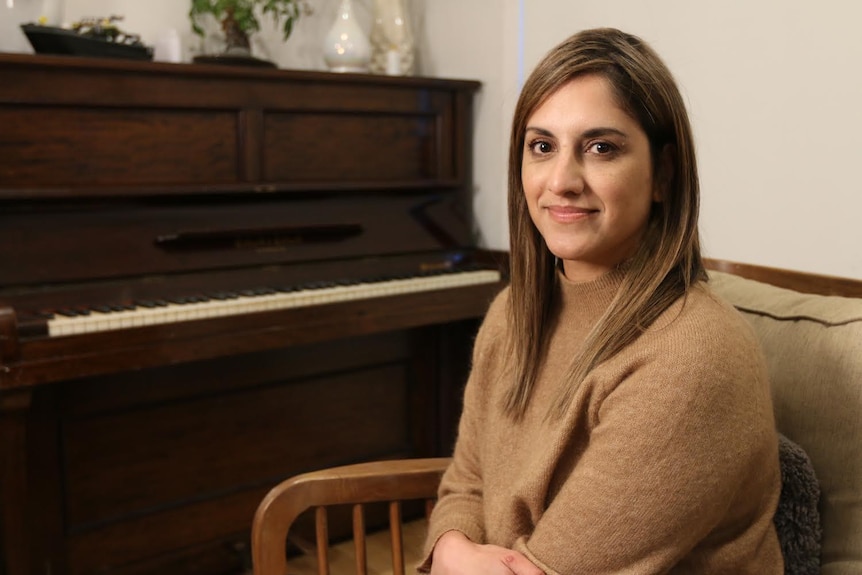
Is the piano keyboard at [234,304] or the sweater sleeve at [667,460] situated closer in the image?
the sweater sleeve at [667,460]

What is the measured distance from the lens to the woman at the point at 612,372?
0.98m

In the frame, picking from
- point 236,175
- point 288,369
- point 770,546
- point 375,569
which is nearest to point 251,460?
point 288,369

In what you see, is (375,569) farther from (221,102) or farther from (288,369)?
(221,102)

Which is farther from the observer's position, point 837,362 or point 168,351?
point 168,351

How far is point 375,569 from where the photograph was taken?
269 centimetres

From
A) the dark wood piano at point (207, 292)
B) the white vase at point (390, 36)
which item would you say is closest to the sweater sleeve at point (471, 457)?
the dark wood piano at point (207, 292)

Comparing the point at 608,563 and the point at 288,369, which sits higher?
the point at 608,563

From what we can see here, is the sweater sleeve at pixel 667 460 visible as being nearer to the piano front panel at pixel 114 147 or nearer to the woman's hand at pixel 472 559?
the woman's hand at pixel 472 559

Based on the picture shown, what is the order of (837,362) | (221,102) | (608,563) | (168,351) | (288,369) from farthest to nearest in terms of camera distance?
(288,369)
(221,102)
(168,351)
(837,362)
(608,563)

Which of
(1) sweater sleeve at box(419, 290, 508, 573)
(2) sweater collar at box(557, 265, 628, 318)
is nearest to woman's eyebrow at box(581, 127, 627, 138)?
(2) sweater collar at box(557, 265, 628, 318)

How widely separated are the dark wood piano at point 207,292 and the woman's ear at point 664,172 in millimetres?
1360

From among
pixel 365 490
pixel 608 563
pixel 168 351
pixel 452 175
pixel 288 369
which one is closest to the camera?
pixel 608 563

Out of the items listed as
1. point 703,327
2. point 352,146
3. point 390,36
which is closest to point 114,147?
point 352,146

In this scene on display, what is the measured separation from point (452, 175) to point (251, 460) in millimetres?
1158
